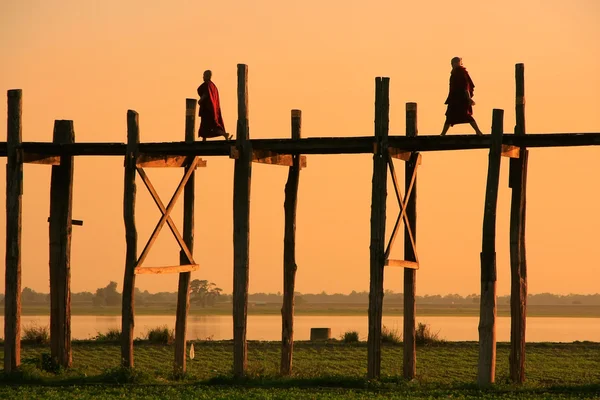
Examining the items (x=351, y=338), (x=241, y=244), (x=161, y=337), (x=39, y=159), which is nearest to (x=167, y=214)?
(x=241, y=244)

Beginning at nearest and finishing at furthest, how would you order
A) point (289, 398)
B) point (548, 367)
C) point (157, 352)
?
point (289, 398) → point (548, 367) → point (157, 352)

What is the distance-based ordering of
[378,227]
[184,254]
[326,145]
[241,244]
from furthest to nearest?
[184,254] < [241,244] < [326,145] < [378,227]

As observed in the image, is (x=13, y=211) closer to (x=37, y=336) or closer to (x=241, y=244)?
(x=241, y=244)

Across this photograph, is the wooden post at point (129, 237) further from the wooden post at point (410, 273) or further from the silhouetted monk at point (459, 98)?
the silhouetted monk at point (459, 98)

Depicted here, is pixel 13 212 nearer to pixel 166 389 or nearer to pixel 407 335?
pixel 166 389

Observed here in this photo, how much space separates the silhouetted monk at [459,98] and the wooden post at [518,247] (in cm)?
86

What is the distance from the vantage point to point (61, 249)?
2659cm

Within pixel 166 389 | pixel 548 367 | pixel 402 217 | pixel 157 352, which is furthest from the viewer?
pixel 157 352

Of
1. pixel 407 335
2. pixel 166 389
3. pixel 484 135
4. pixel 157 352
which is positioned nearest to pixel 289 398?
pixel 166 389

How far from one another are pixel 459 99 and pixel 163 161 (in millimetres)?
6136

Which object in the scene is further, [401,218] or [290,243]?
[290,243]

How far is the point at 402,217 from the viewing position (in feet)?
81.7

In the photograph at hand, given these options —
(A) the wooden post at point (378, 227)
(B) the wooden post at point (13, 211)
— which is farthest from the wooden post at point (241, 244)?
(B) the wooden post at point (13, 211)

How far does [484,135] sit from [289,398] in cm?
591
